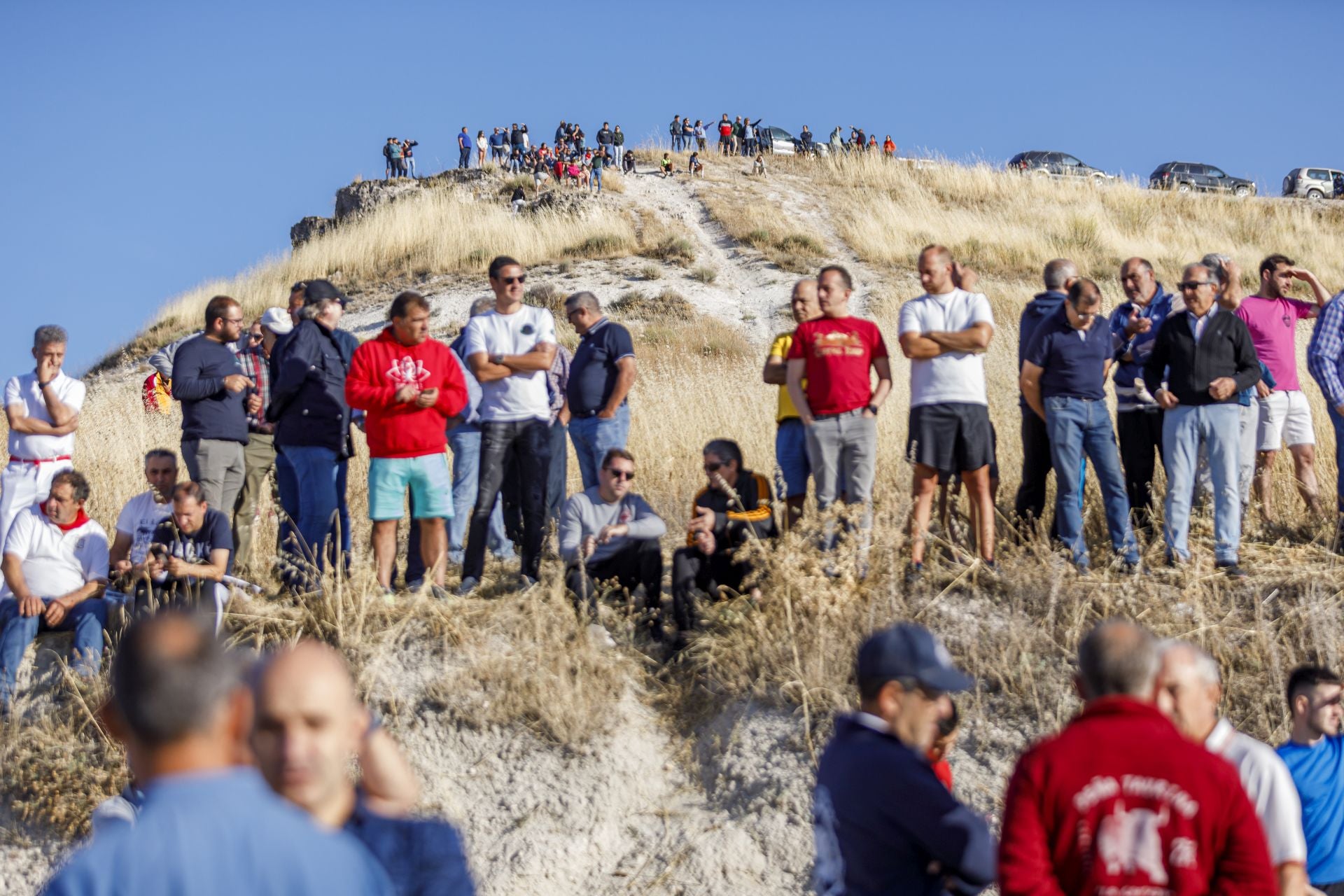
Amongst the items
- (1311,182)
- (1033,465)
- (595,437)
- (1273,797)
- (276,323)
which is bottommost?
(1273,797)

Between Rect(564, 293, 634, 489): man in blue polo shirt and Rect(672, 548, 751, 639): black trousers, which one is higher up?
Rect(564, 293, 634, 489): man in blue polo shirt

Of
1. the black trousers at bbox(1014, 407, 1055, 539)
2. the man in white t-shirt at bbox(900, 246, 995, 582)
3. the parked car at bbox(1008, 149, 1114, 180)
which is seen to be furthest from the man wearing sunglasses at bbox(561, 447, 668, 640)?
the parked car at bbox(1008, 149, 1114, 180)

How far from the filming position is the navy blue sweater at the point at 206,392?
7668 millimetres

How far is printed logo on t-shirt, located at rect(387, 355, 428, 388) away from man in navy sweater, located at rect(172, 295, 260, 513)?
135 centimetres

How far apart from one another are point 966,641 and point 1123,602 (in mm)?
889

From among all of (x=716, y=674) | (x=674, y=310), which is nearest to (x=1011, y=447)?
(x=716, y=674)

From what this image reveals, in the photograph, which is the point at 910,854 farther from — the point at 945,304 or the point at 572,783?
the point at 945,304

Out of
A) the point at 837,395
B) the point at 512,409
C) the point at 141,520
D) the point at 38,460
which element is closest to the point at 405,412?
the point at 512,409

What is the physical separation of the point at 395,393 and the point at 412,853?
4.53m

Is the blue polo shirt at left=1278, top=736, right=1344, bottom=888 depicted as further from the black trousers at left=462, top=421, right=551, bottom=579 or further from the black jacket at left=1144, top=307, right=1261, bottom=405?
the black trousers at left=462, top=421, right=551, bottom=579

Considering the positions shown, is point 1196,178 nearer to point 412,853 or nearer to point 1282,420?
point 1282,420

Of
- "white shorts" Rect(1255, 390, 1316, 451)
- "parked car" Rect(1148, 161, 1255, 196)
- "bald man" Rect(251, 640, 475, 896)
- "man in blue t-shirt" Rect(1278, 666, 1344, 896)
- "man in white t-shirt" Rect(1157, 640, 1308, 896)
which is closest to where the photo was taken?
"bald man" Rect(251, 640, 475, 896)

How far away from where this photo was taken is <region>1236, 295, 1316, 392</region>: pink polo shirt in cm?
785

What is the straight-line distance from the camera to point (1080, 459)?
7207 millimetres
